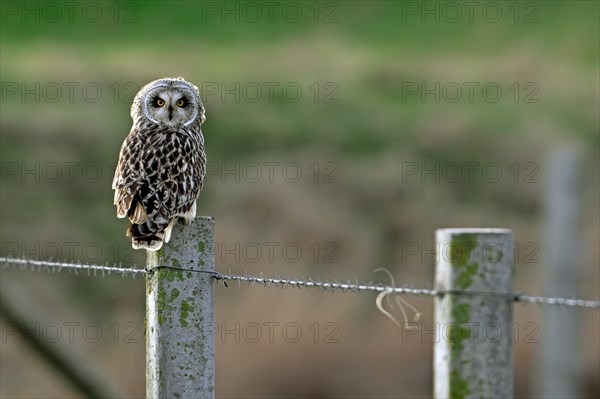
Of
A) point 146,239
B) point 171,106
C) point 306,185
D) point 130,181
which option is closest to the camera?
point 146,239

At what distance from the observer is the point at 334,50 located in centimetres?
1992

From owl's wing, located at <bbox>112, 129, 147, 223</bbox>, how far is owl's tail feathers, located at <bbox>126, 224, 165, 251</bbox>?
61 mm

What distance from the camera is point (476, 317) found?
3416 millimetres

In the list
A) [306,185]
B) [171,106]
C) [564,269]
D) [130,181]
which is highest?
[306,185]

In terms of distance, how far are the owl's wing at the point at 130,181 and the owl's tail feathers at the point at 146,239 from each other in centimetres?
6

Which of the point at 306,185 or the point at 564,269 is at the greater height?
the point at 306,185

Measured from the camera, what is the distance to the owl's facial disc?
638cm

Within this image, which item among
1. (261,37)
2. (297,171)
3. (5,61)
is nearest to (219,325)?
(297,171)

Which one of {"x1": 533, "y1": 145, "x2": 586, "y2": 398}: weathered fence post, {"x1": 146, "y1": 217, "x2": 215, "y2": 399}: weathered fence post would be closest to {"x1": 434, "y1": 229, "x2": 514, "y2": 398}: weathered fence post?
{"x1": 146, "y1": 217, "x2": 215, "y2": 399}: weathered fence post

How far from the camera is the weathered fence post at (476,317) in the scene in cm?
340

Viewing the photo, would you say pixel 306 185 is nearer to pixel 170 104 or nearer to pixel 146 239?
pixel 170 104

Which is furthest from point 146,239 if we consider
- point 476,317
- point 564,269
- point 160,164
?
point 564,269

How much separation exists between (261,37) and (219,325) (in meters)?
8.42

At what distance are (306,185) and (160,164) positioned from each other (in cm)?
922
